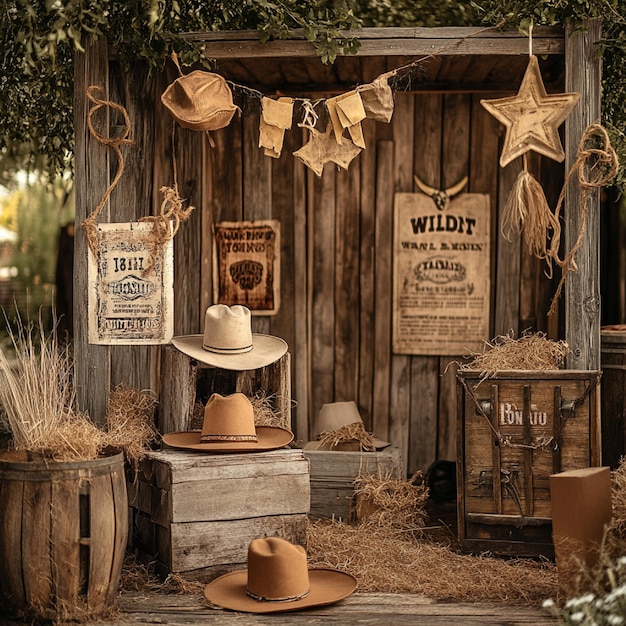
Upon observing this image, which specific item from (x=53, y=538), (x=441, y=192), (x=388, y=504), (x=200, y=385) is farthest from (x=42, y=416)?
(x=441, y=192)

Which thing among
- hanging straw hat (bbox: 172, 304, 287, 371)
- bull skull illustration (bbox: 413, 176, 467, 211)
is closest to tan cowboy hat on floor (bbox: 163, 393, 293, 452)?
hanging straw hat (bbox: 172, 304, 287, 371)

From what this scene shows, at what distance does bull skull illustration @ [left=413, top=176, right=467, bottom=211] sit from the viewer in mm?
6906

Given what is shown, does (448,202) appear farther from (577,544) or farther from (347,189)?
(577,544)

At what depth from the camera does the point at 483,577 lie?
4738 mm

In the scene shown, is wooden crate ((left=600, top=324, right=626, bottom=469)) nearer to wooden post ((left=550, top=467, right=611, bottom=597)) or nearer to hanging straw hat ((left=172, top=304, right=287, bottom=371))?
wooden post ((left=550, top=467, right=611, bottom=597))

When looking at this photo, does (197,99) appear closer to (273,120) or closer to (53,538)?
(273,120)

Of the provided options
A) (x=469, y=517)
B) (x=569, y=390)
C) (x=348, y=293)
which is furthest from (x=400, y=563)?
(x=348, y=293)

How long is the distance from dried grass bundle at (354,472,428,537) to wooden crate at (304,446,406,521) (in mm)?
63

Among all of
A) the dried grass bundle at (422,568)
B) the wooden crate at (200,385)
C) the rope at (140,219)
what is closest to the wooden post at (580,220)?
the dried grass bundle at (422,568)

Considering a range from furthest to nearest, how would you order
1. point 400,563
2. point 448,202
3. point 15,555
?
point 448,202
point 400,563
point 15,555

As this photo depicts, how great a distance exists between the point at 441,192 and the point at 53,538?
4021 millimetres

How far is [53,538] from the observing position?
4070 mm

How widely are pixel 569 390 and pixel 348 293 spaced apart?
2.37 m

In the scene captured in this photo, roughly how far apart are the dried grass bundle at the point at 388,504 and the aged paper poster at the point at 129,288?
1599mm
